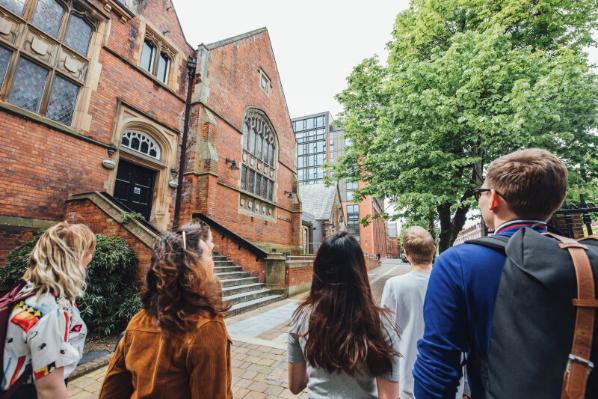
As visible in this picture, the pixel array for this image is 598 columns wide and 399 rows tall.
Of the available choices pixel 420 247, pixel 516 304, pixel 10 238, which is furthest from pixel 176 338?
pixel 10 238

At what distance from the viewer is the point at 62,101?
683 centimetres

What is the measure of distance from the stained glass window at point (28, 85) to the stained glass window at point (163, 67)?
384cm

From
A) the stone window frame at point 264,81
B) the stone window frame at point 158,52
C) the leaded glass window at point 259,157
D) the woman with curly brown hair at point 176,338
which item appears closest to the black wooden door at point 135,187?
the stone window frame at point 158,52

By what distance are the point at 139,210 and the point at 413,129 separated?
9112mm

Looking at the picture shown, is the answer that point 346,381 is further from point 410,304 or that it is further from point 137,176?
point 137,176

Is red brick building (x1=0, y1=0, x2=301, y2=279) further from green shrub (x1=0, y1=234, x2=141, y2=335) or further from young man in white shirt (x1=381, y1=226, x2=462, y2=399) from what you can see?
young man in white shirt (x1=381, y1=226, x2=462, y2=399)

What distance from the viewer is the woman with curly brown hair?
1.19 m

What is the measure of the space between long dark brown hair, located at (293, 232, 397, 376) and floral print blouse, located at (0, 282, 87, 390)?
1.30 metres

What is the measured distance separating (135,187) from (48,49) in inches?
162

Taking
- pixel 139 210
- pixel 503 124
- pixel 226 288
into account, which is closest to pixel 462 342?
pixel 503 124

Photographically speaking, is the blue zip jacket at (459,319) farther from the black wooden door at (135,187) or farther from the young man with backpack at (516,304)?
the black wooden door at (135,187)

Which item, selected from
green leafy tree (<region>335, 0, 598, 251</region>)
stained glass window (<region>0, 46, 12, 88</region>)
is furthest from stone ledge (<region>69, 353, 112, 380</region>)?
green leafy tree (<region>335, 0, 598, 251</region>)

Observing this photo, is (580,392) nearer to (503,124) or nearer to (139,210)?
(503,124)

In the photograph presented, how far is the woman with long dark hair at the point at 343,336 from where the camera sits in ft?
4.35
